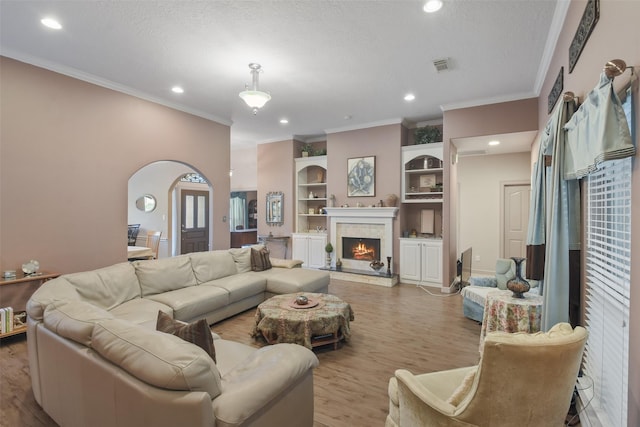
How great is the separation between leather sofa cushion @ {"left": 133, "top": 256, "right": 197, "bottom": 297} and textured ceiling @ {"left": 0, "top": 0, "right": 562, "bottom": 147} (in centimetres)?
243

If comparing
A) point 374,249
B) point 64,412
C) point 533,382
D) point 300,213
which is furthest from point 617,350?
point 300,213

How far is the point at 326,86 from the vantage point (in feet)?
14.4

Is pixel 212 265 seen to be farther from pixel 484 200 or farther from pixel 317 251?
pixel 484 200

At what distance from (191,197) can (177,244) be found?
137 centimetres

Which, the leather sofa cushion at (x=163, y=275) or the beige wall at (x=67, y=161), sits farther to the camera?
the leather sofa cushion at (x=163, y=275)

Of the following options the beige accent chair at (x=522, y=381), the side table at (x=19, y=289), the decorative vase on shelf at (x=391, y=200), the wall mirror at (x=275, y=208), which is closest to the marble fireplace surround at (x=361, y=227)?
the decorative vase on shelf at (x=391, y=200)

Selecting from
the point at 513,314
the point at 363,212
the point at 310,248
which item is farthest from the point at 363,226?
the point at 513,314

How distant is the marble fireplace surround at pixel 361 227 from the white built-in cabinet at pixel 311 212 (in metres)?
0.37

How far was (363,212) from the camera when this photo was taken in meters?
6.25

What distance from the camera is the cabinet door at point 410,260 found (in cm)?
578

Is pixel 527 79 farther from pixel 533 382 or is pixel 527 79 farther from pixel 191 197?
pixel 191 197

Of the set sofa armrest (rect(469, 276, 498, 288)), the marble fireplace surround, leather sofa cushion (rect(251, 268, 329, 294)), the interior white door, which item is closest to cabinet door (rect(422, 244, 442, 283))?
the marble fireplace surround

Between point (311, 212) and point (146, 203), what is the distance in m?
4.43

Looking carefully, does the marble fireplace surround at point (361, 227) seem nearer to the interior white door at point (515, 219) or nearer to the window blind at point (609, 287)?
the interior white door at point (515, 219)
